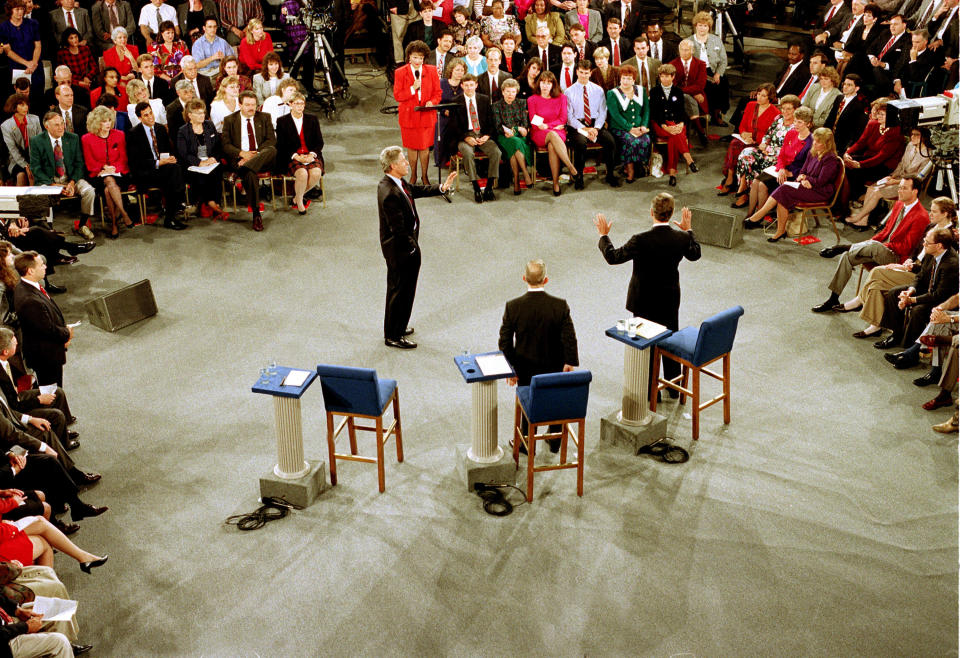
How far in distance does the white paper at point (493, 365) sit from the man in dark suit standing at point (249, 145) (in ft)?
14.5

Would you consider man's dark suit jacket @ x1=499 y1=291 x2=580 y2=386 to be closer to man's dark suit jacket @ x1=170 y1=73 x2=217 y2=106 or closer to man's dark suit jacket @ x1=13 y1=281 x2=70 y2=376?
man's dark suit jacket @ x1=13 y1=281 x2=70 y2=376

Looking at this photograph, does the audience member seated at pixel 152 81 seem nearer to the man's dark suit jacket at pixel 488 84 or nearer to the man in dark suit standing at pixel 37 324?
the man's dark suit jacket at pixel 488 84

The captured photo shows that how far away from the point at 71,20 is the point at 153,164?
118 inches

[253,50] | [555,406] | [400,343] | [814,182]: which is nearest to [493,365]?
[555,406]

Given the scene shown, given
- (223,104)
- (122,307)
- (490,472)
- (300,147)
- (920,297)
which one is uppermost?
(223,104)

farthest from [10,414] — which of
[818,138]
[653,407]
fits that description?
[818,138]

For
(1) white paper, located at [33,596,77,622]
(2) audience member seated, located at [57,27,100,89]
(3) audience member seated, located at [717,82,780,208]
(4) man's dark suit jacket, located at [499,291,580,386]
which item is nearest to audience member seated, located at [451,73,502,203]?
(3) audience member seated, located at [717,82,780,208]

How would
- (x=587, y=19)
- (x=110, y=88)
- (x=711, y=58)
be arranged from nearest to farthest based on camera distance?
(x=110, y=88), (x=711, y=58), (x=587, y=19)

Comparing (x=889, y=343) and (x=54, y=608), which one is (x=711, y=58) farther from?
(x=54, y=608)

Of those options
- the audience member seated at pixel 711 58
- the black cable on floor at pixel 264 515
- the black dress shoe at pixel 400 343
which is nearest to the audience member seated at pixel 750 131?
the audience member seated at pixel 711 58

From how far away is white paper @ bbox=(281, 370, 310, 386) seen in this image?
5.09m

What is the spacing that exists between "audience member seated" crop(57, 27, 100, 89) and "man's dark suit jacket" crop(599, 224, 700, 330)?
7064 millimetres

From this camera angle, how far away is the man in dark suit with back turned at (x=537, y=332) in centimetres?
524

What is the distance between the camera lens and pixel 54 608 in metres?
4.11
